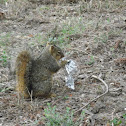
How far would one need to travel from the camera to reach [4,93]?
4051 millimetres

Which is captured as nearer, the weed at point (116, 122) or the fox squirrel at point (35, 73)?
the weed at point (116, 122)

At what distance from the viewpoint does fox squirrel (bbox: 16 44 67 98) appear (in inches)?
144

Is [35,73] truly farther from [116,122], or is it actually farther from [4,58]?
[4,58]

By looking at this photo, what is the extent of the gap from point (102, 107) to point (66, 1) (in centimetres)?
532

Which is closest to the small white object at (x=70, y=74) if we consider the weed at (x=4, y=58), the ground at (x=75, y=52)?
the ground at (x=75, y=52)

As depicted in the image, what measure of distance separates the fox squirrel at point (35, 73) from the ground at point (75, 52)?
0.10 m

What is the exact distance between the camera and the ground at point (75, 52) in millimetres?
3497

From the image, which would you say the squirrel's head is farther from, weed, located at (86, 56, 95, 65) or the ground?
weed, located at (86, 56, 95, 65)

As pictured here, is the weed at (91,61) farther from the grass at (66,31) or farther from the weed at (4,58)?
the weed at (4,58)

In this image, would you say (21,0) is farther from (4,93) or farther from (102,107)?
(102,107)

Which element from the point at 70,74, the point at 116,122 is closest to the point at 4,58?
the point at 70,74

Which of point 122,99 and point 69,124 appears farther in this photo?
point 122,99

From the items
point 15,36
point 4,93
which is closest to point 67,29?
point 15,36

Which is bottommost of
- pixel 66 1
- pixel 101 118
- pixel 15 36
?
pixel 101 118
